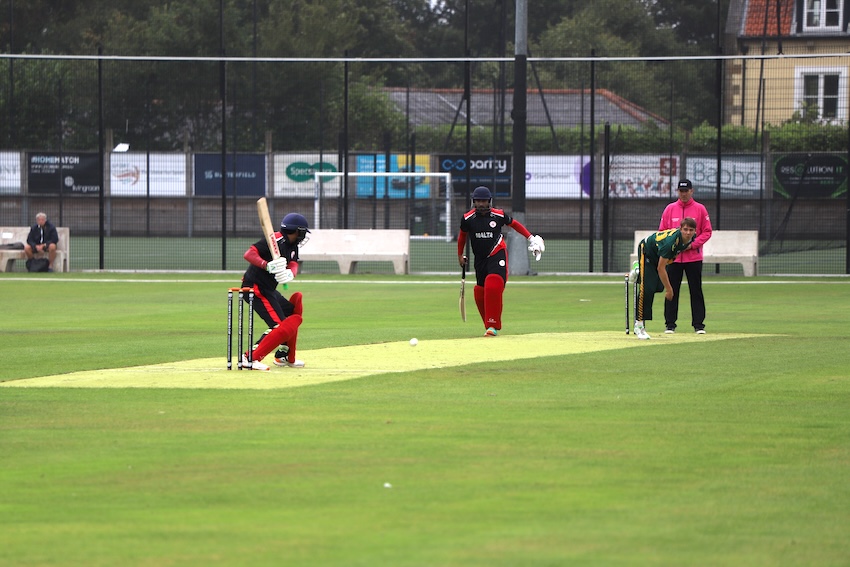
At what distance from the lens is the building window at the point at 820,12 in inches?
2124

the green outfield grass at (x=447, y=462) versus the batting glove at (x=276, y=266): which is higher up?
the batting glove at (x=276, y=266)

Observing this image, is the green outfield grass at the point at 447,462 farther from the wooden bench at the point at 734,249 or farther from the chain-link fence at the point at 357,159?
the chain-link fence at the point at 357,159

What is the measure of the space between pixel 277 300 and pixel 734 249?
17.8 metres

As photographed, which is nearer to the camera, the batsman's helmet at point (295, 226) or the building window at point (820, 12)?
the batsman's helmet at point (295, 226)

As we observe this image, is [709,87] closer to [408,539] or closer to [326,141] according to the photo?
[326,141]

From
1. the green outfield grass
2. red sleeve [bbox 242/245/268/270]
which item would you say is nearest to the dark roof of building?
the green outfield grass

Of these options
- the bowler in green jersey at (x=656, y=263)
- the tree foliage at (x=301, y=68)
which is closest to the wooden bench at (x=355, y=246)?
the tree foliage at (x=301, y=68)

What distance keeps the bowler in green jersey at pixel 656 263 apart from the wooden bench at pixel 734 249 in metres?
12.8

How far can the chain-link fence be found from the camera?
3772cm

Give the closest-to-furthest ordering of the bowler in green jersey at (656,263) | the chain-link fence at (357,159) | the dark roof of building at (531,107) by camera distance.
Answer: the bowler in green jersey at (656,263)
the chain-link fence at (357,159)
the dark roof of building at (531,107)

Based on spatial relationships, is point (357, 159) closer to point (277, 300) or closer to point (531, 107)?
point (531, 107)

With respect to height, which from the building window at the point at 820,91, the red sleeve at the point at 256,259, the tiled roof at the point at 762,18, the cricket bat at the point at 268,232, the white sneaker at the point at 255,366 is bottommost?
the white sneaker at the point at 255,366

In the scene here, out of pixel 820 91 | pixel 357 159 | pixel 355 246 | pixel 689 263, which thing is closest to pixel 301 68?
pixel 357 159

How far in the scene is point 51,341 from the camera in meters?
16.3
